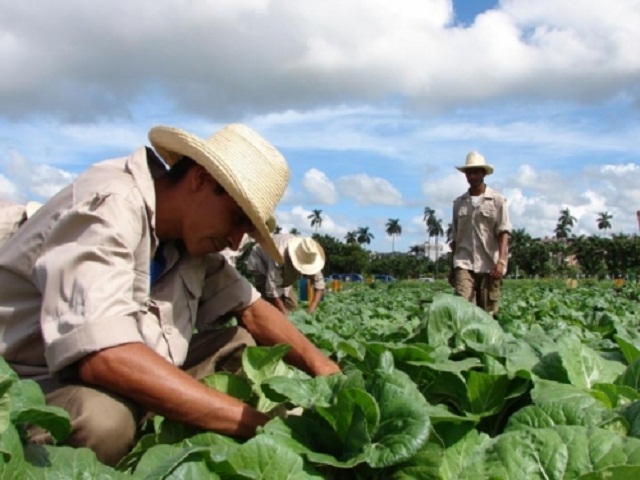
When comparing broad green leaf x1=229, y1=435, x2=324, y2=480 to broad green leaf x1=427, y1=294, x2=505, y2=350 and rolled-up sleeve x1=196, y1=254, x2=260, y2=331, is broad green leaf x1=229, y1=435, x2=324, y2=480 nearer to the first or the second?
broad green leaf x1=427, y1=294, x2=505, y2=350

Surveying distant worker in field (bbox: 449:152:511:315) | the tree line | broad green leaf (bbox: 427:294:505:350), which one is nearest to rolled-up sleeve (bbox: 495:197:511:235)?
distant worker in field (bbox: 449:152:511:315)

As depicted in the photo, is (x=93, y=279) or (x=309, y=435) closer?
(x=309, y=435)

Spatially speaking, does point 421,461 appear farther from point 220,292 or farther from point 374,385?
point 220,292

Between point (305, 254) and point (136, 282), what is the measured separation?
20.6ft

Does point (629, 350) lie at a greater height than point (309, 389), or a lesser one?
greater

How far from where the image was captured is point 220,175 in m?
2.58

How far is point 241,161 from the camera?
2.70 metres

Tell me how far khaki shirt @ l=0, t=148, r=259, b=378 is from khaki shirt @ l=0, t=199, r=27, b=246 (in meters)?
0.71

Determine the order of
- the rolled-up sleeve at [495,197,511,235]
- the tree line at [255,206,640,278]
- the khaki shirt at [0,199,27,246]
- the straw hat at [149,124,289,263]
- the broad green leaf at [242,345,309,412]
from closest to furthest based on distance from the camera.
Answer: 1. the straw hat at [149,124,289,263]
2. the broad green leaf at [242,345,309,412]
3. the khaki shirt at [0,199,27,246]
4. the rolled-up sleeve at [495,197,511,235]
5. the tree line at [255,206,640,278]

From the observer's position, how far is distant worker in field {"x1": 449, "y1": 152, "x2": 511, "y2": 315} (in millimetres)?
8312

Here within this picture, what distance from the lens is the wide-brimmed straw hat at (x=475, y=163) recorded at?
8.37 meters

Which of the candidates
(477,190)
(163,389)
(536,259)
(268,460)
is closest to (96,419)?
(163,389)

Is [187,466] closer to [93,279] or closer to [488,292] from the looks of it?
[93,279]

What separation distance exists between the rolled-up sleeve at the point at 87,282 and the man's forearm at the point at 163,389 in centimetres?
5
